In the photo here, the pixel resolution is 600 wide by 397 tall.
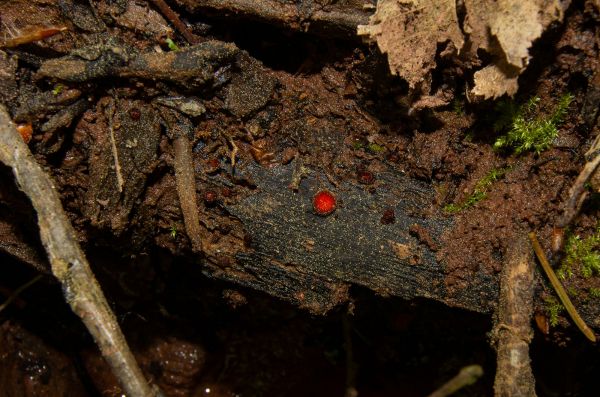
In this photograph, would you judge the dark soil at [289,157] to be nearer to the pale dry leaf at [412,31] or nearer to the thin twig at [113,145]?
the thin twig at [113,145]

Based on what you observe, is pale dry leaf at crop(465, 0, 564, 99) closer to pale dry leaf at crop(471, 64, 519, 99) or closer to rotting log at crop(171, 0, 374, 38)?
pale dry leaf at crop(471, 64, 519, 99)

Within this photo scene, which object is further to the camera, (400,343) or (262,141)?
(400,343)

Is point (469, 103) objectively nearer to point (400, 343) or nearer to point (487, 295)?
point (487, 295)

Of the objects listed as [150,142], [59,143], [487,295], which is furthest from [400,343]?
[59,143]

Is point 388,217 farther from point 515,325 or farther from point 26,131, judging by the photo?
point 26,131

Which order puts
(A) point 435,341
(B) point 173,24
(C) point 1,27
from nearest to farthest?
(C) point 1,27
(B) point 173,24
(A) point 435,341

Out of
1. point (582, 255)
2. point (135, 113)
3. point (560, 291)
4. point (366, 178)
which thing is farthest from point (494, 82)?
point (135, 113)
